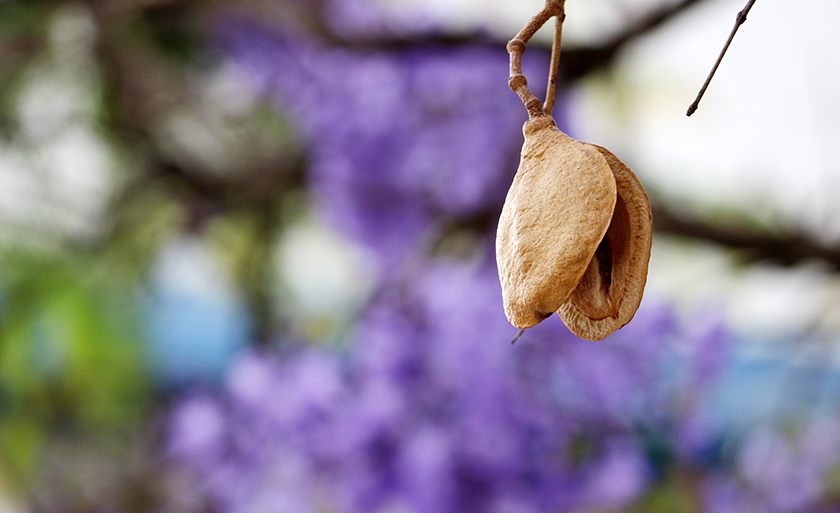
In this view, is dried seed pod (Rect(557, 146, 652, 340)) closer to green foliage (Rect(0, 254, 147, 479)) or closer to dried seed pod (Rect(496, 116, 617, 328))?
dried seed pod (Rect(496, 116, 617, 328))

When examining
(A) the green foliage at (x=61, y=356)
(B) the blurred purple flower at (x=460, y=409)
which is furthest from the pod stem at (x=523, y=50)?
(A) the green foliage at (x=61, y=356)

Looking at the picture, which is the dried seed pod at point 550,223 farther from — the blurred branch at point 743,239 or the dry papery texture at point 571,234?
the blurred branch at point 743,239

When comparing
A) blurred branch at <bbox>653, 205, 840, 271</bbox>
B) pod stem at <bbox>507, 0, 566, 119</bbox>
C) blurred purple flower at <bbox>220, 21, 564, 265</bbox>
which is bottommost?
blurred branch at <bbox>653, 205, 840, 271</bbox>

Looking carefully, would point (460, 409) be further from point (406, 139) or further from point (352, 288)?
point (352, 288)

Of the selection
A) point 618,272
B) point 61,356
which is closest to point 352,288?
point 61,356

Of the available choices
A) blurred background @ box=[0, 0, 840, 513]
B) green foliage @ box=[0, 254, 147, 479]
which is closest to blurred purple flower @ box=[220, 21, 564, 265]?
blurred background @ box=[0, 0, 840, 513]

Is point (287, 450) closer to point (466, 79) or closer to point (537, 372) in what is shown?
point (537, 372)
